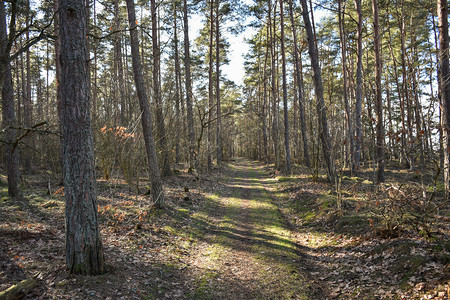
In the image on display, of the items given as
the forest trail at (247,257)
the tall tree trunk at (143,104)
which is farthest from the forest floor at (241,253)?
the tall tree trunk at (143,104)

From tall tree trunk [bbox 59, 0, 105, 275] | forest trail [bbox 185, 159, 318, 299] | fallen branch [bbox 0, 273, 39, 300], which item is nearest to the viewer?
fallen branch [bbox 0, 273, 39, 300]

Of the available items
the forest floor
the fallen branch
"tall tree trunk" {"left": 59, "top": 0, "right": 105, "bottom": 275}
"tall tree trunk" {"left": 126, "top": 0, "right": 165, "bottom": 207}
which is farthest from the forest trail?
the fallen branch

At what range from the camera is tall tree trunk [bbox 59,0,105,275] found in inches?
149

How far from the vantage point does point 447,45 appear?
22.2 ft

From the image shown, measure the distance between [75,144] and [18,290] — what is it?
193cm

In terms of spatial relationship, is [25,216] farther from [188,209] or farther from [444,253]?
[444,253]

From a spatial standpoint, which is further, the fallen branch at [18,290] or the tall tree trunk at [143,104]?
the tall tree trunk at [143,104]

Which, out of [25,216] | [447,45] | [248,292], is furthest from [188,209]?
[447,45]

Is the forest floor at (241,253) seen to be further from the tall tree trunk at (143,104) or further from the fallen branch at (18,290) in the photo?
the tall tree trunk at (143,104)

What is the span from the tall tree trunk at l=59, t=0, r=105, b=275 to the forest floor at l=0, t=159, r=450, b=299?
49 centimetres

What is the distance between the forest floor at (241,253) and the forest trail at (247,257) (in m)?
0.02

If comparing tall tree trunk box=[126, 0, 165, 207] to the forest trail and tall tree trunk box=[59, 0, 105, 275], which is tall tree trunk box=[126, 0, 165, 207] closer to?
the forest trail

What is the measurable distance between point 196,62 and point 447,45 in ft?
66.2

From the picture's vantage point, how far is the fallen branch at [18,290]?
302 cm
